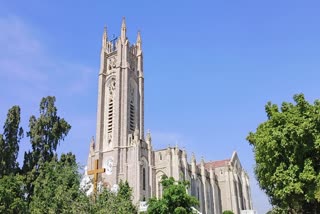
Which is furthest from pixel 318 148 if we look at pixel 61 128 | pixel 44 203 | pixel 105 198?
pixel 61 128

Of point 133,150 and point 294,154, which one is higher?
point 133,150

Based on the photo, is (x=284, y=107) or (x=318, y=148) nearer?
(x=318, y=148)

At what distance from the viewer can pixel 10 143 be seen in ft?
87.2

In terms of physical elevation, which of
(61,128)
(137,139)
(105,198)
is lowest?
(105,198)

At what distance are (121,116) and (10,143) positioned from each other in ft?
74.3

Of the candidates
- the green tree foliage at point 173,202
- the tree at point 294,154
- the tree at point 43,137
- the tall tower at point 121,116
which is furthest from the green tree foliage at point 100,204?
the tall tower at point 121,116

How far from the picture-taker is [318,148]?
1742 centimetres

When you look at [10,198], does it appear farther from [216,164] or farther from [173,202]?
[216,164]

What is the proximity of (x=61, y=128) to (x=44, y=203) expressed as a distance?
11.7m

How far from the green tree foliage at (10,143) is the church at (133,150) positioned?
A: 623 inches

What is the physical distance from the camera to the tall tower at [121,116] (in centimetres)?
4497

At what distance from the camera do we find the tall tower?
148 ft

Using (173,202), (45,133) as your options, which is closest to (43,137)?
(45,133)

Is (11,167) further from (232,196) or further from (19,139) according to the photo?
(232,196)
